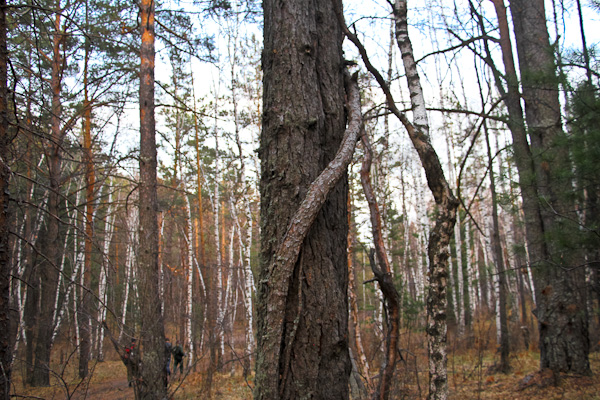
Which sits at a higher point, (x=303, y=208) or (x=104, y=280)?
(x=303, y=208)

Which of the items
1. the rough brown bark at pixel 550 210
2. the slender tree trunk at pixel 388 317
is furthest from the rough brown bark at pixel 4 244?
the rough brown bark at pixel 550 210

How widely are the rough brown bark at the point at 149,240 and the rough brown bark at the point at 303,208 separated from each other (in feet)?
14.4

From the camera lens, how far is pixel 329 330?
5.30 feet

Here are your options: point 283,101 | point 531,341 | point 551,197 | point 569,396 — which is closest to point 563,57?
point 551,197

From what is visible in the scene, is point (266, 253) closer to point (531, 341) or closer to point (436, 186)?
point (436, 186)

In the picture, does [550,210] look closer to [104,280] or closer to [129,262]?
[129,262]

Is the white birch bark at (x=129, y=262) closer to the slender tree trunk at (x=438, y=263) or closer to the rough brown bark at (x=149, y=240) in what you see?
the rough brown bark at (x=149, y=240)

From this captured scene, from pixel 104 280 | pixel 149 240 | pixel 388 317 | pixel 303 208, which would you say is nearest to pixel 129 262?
pixel 104 280

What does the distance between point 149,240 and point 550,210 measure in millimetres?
5978

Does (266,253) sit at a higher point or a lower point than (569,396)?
higher

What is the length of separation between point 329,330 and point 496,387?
7.04 m

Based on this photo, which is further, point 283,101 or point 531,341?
point 531,341

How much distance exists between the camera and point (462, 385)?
7.55 m

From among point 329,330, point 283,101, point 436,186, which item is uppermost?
point 283,101
